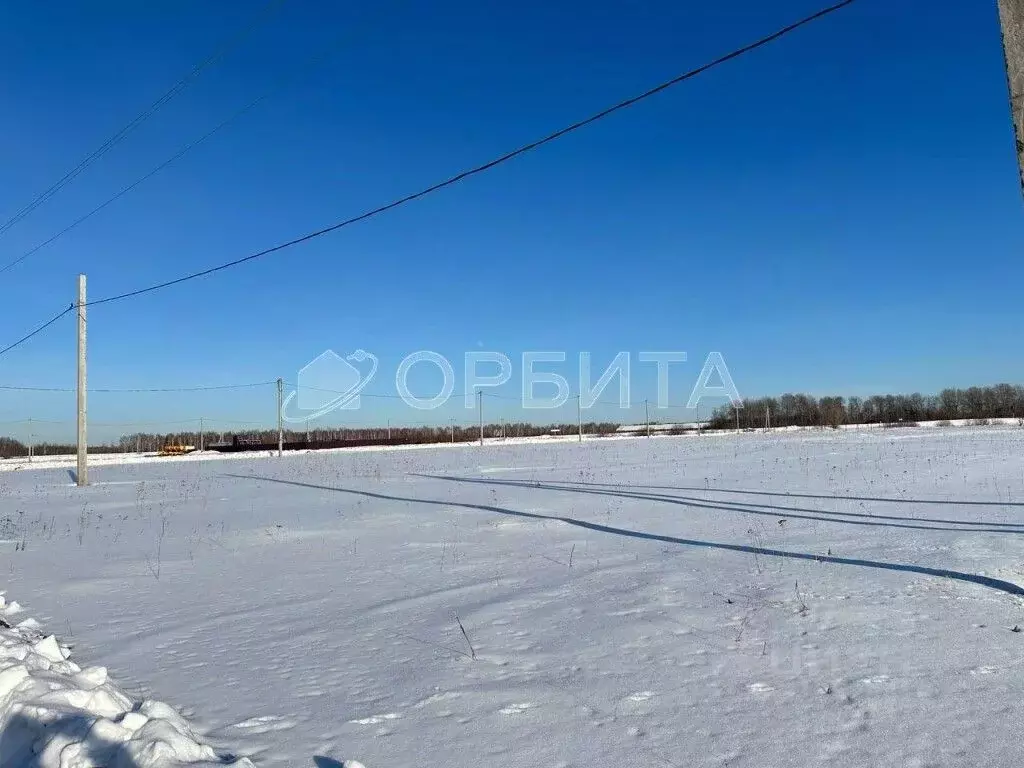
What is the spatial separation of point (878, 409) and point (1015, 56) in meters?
128

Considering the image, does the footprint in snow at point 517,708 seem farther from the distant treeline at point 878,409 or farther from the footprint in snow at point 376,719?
the distant treeline at point 878,409

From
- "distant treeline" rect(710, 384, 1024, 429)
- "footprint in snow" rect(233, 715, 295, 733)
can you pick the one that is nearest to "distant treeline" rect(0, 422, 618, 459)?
"distant treeline" rect(710, 384, 1024, 429)

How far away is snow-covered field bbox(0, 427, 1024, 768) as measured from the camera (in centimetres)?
320

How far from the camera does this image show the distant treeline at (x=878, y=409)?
104 metres

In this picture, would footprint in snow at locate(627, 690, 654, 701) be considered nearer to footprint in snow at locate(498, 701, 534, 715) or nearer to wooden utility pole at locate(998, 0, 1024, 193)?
footprint in snow at locate(498, 701, 534, 715)

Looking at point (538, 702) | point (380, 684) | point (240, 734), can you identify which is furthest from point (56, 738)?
point (538, 702)

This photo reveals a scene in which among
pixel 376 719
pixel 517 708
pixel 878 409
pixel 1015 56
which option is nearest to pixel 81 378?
pixel 376 719

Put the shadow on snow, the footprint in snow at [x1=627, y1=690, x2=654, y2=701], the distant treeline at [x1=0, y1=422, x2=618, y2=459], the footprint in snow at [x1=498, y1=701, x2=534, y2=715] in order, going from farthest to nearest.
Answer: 1. the distant treeline at [x1=0, y1=422, x2=618, y2=459]
2. the shadow on snow
3. the footprint in snow at [x1=627, y1=690, x2=654, y2=701]
4. the footprint in snow at [x1=498, y1=701, x2=534, y2=715]

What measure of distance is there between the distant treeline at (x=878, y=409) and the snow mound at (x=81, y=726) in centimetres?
10593

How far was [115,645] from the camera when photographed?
4984 mm

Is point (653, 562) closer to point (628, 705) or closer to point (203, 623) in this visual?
point (628, 705)

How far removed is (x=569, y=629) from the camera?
4.93 m

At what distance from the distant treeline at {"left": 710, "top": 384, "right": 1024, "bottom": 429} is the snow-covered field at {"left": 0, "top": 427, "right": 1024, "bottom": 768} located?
99892 mm

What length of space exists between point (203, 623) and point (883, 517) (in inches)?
352
